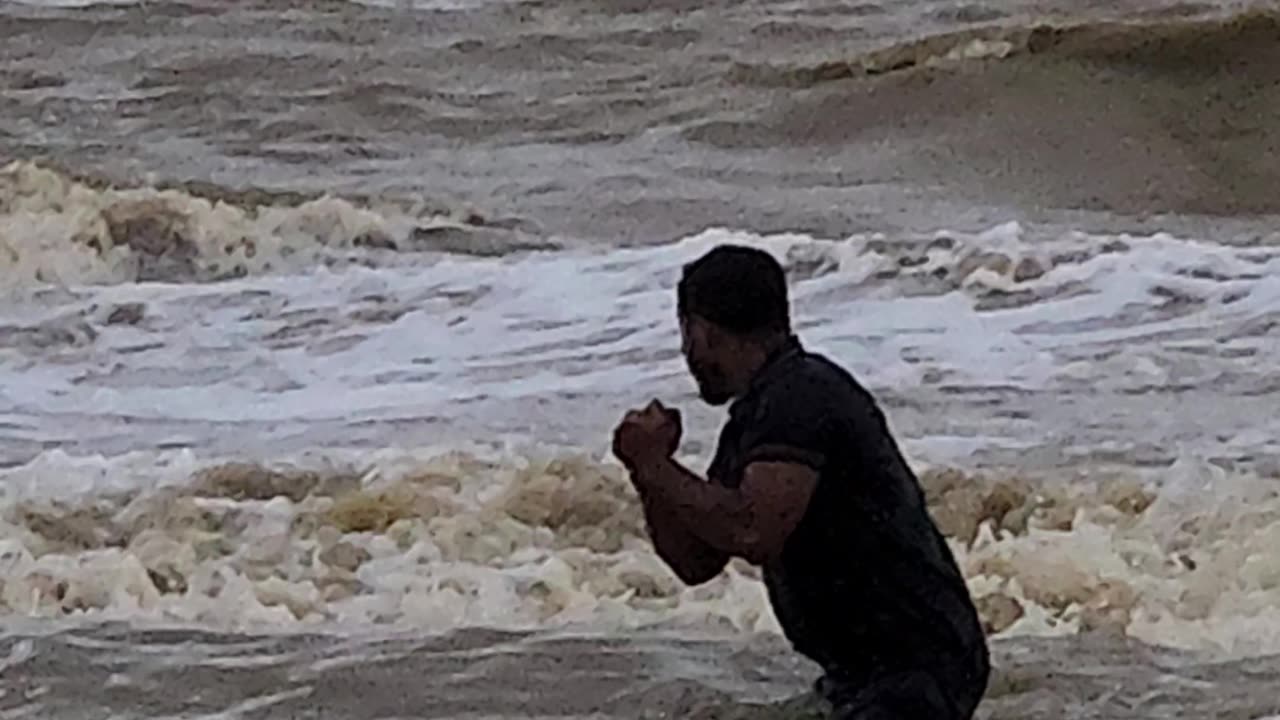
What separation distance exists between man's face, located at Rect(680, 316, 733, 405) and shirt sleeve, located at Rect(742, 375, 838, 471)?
0.47ft

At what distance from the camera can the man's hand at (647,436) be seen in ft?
10.6

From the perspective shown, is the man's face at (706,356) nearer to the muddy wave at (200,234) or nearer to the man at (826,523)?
the man at (826,523)

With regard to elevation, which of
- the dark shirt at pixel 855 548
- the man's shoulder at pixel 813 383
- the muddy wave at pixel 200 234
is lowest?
the muddy wave at pixel 200 234

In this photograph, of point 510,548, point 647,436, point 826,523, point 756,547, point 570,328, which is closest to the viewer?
point 647,436

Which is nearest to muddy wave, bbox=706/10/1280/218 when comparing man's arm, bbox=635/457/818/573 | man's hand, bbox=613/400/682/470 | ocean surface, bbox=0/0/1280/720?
ocean surface, bbox=0/0/1280/720

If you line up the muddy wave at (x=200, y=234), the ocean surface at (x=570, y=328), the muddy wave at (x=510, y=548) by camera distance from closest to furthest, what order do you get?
the ocean surface at (x=570, y=328) < the muddy wave at (x=510, y=548) < the muddy wave at (x=200, y=234)

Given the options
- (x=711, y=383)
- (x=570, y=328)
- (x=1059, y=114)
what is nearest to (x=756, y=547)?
(x=711, y=383)

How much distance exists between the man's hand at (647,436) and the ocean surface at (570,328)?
89 cm

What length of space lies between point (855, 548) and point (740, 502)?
0.27 m

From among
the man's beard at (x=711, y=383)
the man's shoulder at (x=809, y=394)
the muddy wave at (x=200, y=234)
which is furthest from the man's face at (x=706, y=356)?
the muddy wave at (x=200, y=234)

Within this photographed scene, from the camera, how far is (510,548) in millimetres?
6621

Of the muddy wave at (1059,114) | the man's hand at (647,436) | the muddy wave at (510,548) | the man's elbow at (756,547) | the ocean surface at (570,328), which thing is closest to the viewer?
the man's hand at (647,436)

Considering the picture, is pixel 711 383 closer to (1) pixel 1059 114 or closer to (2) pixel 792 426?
(2) pixel 792 426

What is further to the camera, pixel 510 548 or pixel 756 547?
pixel 510 548
